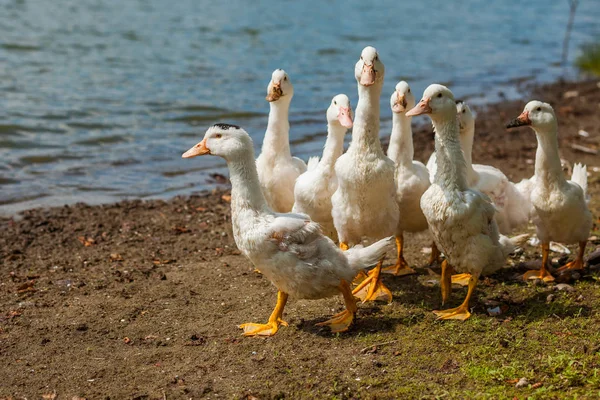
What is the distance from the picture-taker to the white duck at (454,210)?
6453mm

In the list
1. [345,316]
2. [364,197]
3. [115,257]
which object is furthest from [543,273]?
[115,257]

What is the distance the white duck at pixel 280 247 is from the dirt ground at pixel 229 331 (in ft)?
1.18

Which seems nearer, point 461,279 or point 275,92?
point 461,279

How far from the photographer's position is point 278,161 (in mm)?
7941

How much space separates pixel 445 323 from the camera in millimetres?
6332

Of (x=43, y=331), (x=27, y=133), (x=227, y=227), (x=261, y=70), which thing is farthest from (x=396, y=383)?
(x=261, y=70)

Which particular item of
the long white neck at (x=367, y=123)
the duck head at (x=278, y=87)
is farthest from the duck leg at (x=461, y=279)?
the duck head at (x=278, y=87)

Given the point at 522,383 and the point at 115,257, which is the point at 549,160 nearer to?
the point at 522,383

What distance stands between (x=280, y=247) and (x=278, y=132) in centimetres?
222

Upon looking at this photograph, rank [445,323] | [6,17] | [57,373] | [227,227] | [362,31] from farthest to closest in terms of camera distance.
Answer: [362,31] < [6,17] < [227,227] < [445,323] < [57,373]

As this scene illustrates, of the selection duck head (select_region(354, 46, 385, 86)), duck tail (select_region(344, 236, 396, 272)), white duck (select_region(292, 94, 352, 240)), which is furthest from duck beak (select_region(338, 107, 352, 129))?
duck tail (select_region(344, 236, 396, 272))

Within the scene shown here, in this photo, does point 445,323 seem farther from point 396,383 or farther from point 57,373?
point 57,373

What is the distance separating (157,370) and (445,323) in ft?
7.79

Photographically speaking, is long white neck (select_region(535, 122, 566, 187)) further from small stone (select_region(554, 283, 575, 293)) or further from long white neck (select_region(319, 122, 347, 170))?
long white neck (select_region(319, 122, 347, 170))
